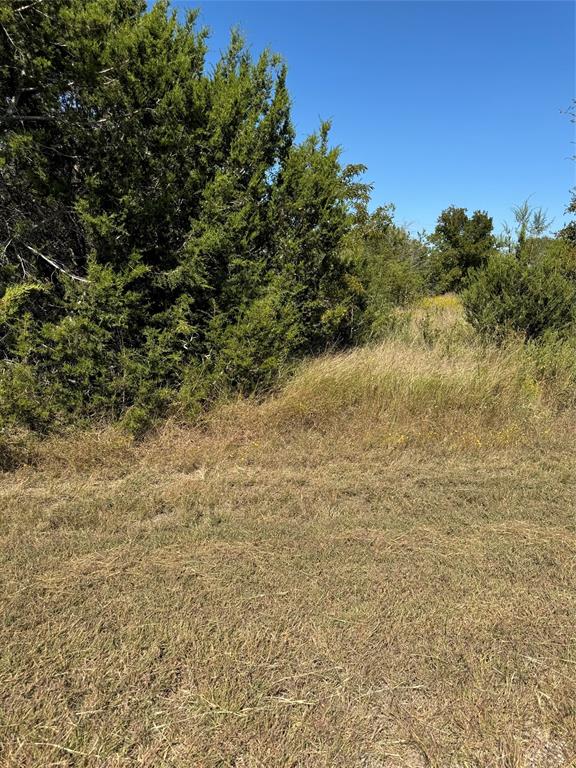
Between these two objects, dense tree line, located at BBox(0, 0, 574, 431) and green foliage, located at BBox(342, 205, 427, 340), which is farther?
green foliage, located at BBox(342, 205, 427, 340)

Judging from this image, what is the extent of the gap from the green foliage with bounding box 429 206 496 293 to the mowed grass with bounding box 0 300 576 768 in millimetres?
19564

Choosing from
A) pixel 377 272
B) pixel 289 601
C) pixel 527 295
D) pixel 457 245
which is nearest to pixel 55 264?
pixel 289 601

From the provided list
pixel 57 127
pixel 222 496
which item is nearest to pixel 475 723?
pixel 222 496

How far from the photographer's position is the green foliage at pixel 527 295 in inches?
307

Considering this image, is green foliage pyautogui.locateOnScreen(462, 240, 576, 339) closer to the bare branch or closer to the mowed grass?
the mowed grass

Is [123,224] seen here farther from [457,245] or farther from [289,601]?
[457,245]

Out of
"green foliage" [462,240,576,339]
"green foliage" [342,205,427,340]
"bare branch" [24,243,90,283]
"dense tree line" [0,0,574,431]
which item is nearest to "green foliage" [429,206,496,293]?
"green foliage" [342,205,427,340]

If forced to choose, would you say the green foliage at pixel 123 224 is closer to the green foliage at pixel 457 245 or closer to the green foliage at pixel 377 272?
the green foliage at pixel 377 272

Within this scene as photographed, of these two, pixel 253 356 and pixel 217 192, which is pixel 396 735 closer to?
pixel 253 356

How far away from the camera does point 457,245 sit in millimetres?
24625

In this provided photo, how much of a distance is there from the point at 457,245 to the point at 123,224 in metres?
23.3

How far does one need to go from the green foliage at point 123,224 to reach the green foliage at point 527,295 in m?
4.10

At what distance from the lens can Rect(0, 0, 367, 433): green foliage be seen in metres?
4.37

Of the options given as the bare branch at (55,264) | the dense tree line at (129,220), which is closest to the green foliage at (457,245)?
the dense tree line at (129,220)
